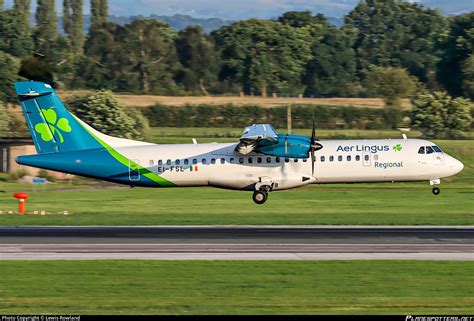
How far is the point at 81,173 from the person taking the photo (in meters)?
45.1

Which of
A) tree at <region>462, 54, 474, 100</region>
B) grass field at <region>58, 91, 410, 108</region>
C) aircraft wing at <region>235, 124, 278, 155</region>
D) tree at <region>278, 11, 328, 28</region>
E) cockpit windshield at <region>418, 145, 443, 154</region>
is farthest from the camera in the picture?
tree at <region>278, 11, 328, 28</region>

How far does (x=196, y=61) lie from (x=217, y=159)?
→ 301ft

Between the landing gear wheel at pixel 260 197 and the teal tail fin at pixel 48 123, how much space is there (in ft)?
31.4

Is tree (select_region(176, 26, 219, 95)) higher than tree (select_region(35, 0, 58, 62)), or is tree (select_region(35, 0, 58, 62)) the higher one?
tree (select_region(35, 0, 58, 62))

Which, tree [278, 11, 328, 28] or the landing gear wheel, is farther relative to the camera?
tree [278, 11, 328, 28]

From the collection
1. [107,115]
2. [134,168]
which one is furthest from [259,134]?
[107,115]

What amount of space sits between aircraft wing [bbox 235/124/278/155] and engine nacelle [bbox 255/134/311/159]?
235 mm

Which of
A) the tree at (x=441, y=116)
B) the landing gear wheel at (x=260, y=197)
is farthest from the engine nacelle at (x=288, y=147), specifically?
the tree at (x=441, y=116)

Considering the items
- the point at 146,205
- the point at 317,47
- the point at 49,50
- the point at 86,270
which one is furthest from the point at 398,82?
the point at 86,270

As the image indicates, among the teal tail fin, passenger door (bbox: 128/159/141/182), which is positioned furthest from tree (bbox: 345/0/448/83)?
the teal tail fin

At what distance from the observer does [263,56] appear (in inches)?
5221

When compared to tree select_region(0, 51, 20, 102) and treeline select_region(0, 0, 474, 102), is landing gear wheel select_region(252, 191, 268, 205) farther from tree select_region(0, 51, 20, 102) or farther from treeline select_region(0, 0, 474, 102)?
treeline select_region(0, 0, 474, 102)

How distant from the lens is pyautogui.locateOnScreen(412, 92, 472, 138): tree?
8831 centimetres

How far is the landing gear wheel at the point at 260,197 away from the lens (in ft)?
152
